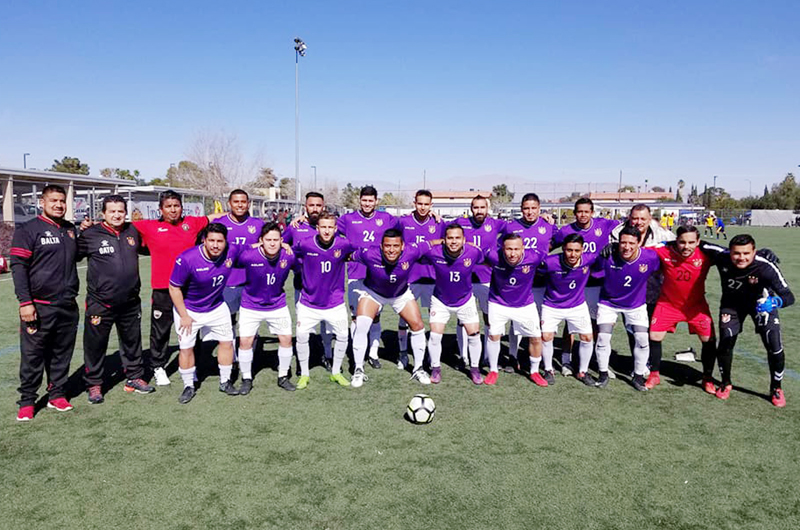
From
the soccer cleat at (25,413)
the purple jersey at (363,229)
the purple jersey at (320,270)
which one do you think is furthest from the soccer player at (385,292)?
the soccer cleat at (25,413)

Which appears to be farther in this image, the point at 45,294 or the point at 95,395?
the point at 95,395

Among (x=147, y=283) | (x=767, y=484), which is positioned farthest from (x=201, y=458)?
(x=147, y=283)

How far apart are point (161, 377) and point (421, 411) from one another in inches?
115

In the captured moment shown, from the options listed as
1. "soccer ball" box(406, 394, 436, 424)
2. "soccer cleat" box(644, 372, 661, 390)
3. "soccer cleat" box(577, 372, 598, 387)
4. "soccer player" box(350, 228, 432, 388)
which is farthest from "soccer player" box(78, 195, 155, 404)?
"soccer cleat" box(644, 372, 661, 390)

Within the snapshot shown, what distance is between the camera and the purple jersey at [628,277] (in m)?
5.59

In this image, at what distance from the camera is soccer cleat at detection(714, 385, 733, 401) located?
5.32m

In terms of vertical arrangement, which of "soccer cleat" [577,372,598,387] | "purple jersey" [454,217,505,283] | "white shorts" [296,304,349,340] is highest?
"purple jersey" [454,217,505,283]

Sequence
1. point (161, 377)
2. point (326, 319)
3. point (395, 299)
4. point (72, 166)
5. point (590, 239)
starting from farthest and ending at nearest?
point (72, 166), point (590, 239), point (395, 299), point (326, 319), point (161, 377)

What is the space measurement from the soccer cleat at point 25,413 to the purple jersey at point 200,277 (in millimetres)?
1579

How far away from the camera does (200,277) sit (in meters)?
5.14

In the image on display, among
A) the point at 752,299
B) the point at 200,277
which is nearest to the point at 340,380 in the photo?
the point at 200,277

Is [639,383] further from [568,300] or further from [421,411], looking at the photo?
[421,411]

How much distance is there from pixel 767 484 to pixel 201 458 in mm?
4070

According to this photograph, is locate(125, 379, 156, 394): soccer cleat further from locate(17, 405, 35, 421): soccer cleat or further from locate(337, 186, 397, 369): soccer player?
locate(337, 186, 397, 369): soccer player
